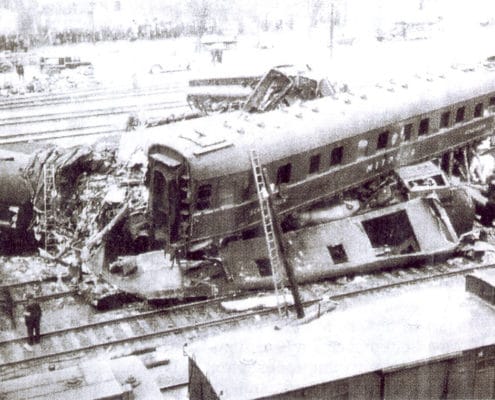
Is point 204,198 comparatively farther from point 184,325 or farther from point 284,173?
point 184,325

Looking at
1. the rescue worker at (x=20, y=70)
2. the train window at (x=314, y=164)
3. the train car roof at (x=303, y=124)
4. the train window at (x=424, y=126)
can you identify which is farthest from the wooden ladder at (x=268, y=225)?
the rescue worker at (x=20, y=70)

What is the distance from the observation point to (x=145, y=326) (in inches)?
608

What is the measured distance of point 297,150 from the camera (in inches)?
664

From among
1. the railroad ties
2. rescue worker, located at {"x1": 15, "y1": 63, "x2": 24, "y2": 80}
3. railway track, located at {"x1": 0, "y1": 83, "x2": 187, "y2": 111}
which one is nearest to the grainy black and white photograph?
the railroad ties

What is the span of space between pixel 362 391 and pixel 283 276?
22.3 feet

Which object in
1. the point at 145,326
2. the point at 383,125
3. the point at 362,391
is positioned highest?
the point at 383,125

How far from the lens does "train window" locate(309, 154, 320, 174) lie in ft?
57.2

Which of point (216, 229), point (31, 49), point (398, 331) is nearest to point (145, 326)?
point (216, 229)

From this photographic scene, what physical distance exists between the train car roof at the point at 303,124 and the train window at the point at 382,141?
30 cm

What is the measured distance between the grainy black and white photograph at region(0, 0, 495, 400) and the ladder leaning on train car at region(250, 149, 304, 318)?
0.22 feet

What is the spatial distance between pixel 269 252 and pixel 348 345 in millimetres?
5185

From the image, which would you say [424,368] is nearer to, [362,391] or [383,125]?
[362,391]

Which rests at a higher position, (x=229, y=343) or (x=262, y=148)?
(x=262, y=148)

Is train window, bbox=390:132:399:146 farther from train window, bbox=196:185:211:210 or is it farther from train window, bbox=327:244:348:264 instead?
train window, bbox=196:185:211:210
